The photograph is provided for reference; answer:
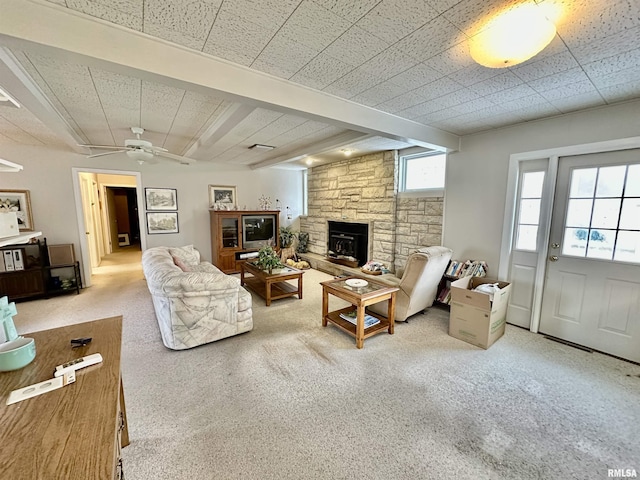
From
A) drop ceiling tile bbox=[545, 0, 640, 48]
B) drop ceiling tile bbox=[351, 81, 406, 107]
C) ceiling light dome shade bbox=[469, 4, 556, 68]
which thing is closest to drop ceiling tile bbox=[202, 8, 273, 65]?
drop ceiling tile bbox=[351, 81, 406, 107]

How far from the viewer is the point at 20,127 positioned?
3.14 meters

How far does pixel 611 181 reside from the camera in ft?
8.39

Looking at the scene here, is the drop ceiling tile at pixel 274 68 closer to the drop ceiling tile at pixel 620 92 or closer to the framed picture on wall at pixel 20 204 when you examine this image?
the drop ceiling tile at pixel 620 92

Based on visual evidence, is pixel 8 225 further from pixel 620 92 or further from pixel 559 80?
pixel 620 92

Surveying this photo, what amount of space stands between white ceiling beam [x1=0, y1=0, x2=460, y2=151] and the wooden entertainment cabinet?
3674 millimetres

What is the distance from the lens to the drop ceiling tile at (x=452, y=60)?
1635mm

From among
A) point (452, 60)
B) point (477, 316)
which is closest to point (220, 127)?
point (452, 60)

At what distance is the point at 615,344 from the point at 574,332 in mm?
293

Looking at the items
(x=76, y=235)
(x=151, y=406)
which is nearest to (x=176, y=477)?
(x=151, y=406)

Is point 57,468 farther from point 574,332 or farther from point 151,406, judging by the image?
point 574,332

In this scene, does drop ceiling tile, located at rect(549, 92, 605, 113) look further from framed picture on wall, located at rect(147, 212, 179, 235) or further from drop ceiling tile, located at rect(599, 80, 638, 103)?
framed picture on wall, located at rect(147, 212, 179, 235)

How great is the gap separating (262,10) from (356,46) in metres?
0.59

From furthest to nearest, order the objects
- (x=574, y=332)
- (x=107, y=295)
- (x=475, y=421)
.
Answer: (x=107, y=295), (x=574, y=332), (x=475, y=421)

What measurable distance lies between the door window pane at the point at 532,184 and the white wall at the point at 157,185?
4.78 meters
